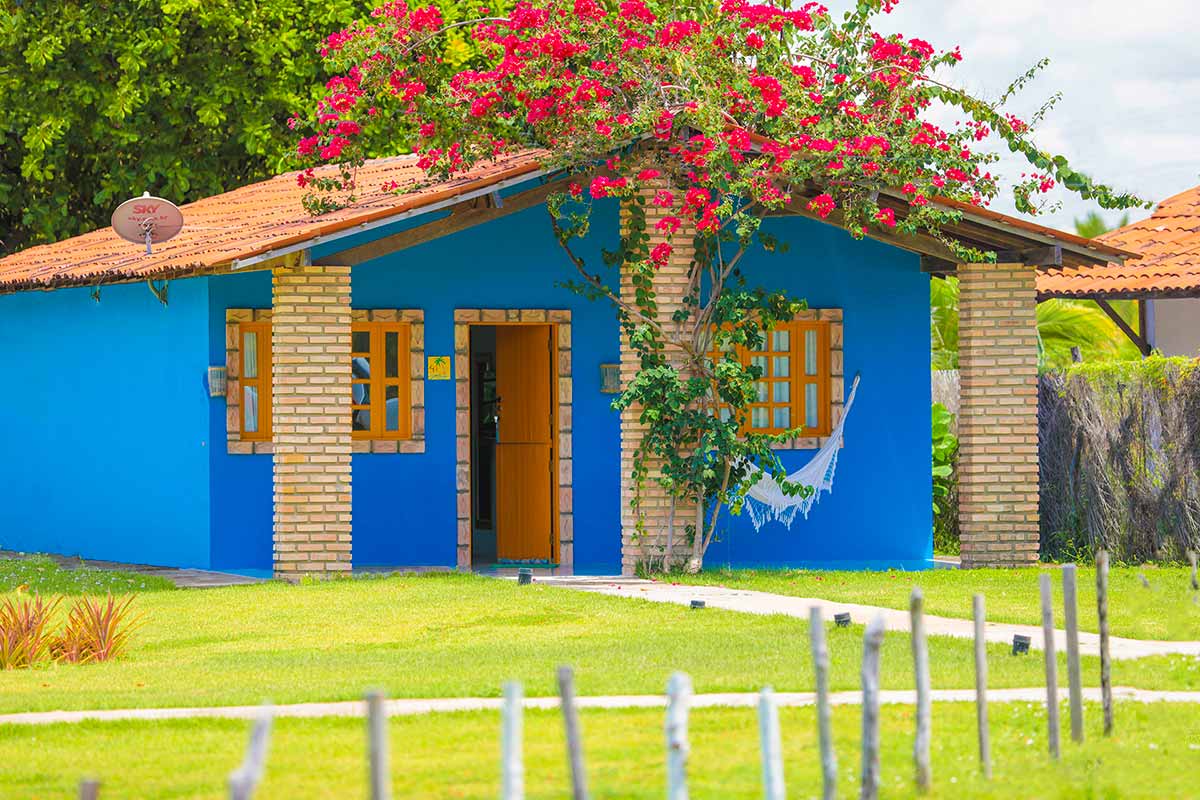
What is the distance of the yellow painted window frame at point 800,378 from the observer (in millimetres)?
18406

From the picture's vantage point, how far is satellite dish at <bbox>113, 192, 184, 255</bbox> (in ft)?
59.8

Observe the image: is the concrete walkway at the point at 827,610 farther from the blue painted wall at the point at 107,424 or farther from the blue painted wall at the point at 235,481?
the blue painted wall at the point at 107,424

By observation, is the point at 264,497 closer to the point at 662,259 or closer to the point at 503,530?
the point at 503,530

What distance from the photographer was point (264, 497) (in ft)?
57.8

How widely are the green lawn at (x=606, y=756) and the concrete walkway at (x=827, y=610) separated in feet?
7.66

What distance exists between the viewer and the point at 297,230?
16141 mm

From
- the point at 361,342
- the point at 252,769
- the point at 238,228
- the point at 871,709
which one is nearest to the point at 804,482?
the point at 361,342

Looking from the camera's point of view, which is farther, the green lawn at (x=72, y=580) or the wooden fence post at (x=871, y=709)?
the green lawn at (x=72, y=580)

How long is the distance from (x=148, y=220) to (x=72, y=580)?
3.67m

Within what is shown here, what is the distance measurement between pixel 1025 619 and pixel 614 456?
18.3ft

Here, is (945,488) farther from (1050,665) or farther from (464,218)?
(1050,665)

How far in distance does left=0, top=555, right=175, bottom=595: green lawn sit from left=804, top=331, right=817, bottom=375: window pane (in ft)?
20.3

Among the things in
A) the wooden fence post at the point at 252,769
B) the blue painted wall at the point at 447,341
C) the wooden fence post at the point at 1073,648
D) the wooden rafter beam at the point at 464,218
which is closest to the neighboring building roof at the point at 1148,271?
the blue painted wall at the point at 447,341

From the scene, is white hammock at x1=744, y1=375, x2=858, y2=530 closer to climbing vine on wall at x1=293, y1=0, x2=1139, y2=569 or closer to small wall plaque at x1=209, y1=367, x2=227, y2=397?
climbing vine on wall at x1=293, y1=0, x2=1139, y2=569
